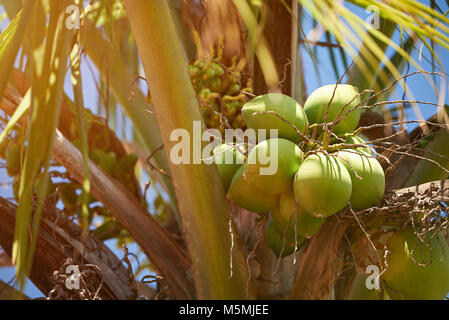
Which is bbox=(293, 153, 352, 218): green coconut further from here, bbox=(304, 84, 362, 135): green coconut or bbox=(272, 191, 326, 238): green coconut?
bbox=(304, 84, 362, 135): green coconut

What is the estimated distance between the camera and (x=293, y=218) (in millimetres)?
1048

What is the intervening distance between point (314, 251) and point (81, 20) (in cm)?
69

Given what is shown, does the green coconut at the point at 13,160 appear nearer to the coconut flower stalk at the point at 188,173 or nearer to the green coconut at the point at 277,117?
the coconut flower stalk at the point at 188,173

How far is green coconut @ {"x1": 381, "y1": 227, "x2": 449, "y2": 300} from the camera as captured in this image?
3.68 ft

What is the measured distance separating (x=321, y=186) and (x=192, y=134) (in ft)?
0.96

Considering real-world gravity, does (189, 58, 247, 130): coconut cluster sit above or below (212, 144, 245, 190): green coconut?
above

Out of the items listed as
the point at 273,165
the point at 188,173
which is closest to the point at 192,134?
the point at 188,173

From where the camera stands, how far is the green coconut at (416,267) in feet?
3.68

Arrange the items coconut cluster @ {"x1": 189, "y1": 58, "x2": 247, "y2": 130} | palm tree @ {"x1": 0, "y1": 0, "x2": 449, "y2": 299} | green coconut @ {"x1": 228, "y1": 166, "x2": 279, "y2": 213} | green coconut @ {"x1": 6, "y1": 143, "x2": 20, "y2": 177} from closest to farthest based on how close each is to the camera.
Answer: palm tree @ {"x1": 0, "y1": 0, "x2": 449, "y2": 299} → green coconut @ {"x1": 228, "y1": 166, "x2": 279, "y2": 213} → green coconut @ {"x1": 6, "y1": 143, "x2": 20, "y2": 177} → coconut cluster @ {"x1": 189, "y1": 58, "x2": 247, "y2": 130}

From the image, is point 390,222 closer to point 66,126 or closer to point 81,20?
point 81,20

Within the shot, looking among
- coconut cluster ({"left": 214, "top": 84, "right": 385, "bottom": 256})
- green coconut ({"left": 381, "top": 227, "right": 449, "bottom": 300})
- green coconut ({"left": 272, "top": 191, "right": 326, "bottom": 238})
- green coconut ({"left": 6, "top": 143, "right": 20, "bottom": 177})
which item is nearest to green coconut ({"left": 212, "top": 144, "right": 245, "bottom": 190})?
coconut cluster ({"left": 214, "top": 84, "right": 385, "bottom": 256})

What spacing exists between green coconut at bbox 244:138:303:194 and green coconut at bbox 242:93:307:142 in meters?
0.06
